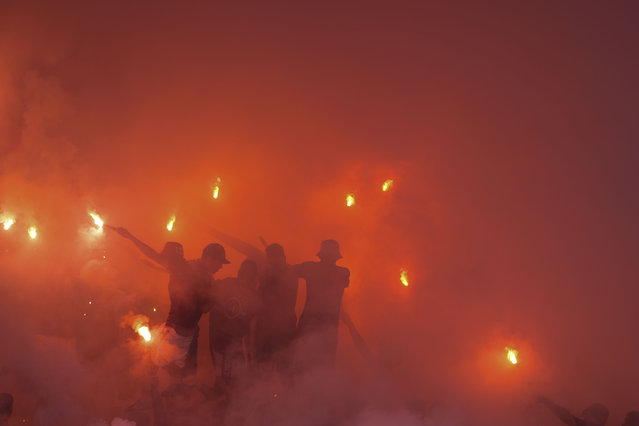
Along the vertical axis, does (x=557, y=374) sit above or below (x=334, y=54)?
below

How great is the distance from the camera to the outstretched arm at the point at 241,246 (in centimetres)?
697

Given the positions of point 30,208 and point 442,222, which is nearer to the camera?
point 30,208

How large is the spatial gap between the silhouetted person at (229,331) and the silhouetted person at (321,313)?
0.70m

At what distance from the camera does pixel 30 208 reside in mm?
6766

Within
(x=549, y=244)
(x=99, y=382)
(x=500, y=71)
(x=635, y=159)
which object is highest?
(x=500, y=71)

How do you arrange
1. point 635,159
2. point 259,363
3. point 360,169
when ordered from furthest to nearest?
point 360,169, point 635,159, point 259,363

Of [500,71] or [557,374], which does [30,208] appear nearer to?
[500,71]

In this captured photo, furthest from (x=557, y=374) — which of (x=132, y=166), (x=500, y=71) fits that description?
(x=132, y=166)

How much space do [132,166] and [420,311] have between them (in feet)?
17.4

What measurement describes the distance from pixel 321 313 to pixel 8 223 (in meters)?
5.08

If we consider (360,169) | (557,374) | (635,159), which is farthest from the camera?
(360,169)

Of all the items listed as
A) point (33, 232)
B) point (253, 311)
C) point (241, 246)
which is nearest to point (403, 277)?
point (241, 246)

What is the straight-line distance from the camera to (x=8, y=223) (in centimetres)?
659

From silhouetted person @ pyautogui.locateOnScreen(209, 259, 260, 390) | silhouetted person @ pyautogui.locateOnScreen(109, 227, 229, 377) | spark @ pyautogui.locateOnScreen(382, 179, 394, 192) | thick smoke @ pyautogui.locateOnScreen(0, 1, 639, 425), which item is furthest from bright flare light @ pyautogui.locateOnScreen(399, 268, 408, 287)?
silhouetted person @ pyautogui.locateOnScreen(109, 227, 229, 377)
